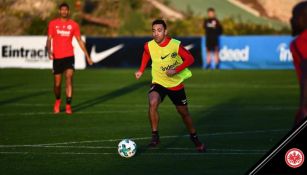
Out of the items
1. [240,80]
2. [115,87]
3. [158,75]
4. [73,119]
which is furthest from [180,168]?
[240,80]

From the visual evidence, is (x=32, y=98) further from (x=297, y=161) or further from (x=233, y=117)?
(x=297, y=161)

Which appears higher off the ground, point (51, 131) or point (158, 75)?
point (158, 75)

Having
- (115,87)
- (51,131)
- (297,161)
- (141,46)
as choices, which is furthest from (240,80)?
(297,161)

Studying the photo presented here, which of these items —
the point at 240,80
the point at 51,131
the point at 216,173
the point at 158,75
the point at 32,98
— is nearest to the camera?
the point at 216,173

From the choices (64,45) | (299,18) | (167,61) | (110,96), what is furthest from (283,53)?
(299,18)

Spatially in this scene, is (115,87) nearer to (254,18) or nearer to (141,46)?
(141,46)

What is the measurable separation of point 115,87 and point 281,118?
9.95 metres

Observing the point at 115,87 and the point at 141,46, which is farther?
the point at 141,46

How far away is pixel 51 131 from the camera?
17.8 m

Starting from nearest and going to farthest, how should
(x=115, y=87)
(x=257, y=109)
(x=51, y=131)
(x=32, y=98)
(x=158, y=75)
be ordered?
1. (x=158, y=75)
2. (x=51, y=131)
3. (x=257, y=109)
4. (x=32, y=98)
5. (x=115, y=87)

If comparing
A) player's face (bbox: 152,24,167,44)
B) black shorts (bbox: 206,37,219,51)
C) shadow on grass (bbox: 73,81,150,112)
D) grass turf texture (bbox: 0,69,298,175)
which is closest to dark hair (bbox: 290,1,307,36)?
grass turf texture (bbox: 0,69,298,175)

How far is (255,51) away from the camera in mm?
39594

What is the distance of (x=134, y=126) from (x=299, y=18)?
965cm

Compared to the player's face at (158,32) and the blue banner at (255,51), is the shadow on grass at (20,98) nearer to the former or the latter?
the player's face at (158,32)
